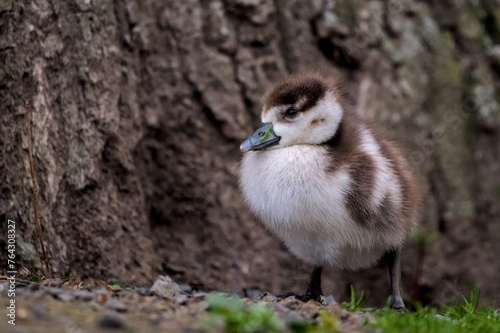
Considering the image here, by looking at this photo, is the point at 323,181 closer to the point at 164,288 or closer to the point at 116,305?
the point at 164,288

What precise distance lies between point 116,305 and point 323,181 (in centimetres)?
128

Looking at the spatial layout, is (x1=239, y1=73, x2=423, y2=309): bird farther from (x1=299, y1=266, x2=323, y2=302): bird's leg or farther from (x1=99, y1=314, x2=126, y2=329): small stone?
(x1=99, y1=314, x2=126, y2=329): small stone

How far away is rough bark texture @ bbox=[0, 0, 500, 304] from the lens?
3611 millimetres

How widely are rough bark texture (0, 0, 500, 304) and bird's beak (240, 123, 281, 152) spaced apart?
3.66 feet

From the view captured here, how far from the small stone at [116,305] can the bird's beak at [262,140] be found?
46.7 inches

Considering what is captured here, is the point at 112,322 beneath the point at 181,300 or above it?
above

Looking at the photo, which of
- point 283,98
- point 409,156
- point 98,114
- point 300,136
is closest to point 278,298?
point 300,136

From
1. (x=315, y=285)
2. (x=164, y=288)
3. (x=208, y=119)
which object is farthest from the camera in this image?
(x=208, y=119)

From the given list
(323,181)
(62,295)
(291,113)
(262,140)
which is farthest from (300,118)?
(62,295)

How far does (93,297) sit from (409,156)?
3463mm

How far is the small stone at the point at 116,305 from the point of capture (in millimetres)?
2436

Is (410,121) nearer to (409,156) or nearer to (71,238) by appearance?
(409,156)

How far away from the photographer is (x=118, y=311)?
2430mm

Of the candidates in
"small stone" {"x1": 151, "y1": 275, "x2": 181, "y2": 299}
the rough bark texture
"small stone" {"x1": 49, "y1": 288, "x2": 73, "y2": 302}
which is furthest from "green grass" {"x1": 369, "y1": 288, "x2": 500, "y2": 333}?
the rough bark texture
